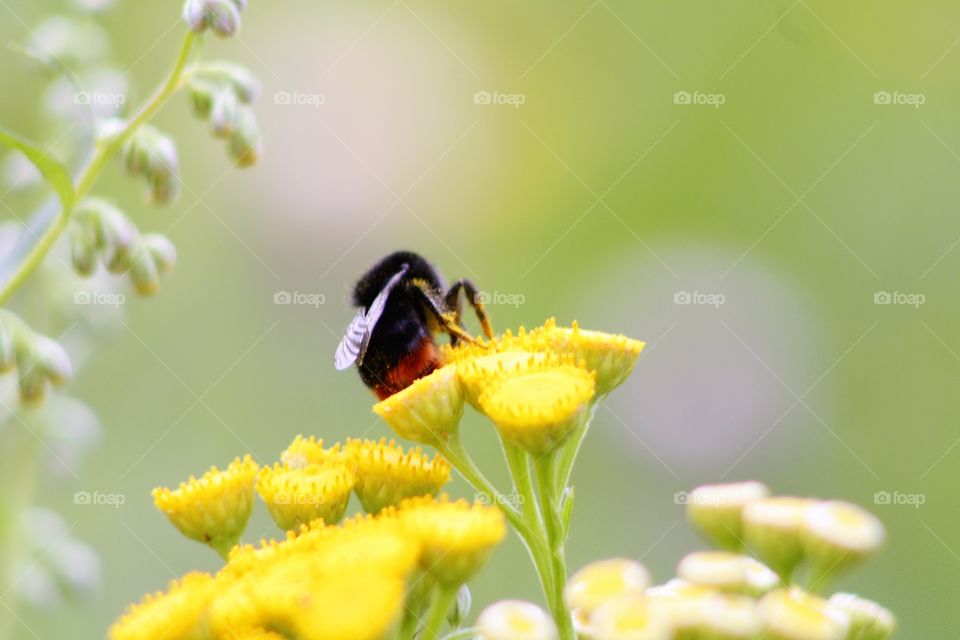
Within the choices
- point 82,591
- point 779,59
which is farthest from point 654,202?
point 82,591

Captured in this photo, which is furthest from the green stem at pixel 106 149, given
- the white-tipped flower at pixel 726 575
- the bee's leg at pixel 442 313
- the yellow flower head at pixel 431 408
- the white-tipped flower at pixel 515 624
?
the white-tipped flower at pixel 726 575

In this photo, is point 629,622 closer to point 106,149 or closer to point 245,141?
point 245,141

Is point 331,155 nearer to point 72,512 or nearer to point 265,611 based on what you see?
point 72,512

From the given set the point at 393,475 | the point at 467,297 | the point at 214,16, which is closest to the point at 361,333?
the point at 467,297

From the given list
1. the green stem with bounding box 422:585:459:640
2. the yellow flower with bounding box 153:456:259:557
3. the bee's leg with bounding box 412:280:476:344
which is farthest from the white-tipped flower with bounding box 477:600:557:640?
the bee's leg with bounding box 412:280:476:344

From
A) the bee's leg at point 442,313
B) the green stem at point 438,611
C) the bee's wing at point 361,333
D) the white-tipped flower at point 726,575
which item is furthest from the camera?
the bee's leg at point 442,313

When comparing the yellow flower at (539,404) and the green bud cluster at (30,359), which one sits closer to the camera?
the yellow flower at (539,404)

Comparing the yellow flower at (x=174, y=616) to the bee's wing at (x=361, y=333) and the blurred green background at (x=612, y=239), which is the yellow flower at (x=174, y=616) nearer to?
the bee's wing at (x=361, y=333)

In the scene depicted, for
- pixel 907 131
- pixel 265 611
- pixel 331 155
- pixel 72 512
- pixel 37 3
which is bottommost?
pixel 265 611
